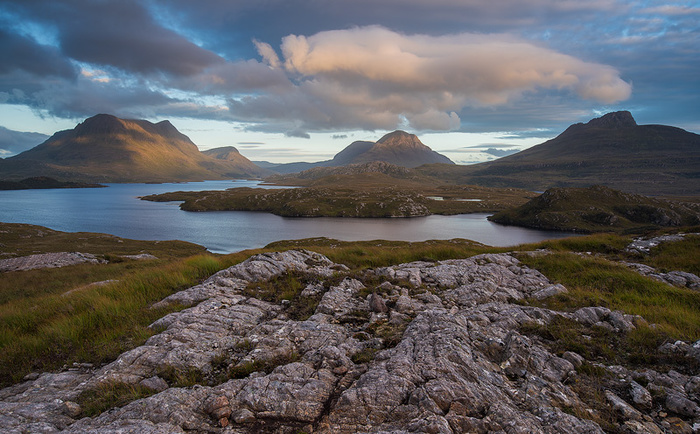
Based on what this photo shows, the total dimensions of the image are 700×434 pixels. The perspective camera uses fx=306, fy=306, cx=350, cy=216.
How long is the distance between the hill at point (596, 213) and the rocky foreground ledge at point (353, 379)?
7044 inches

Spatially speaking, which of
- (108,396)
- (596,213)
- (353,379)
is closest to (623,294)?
(353,379)

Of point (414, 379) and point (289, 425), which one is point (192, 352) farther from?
point (414, 379)

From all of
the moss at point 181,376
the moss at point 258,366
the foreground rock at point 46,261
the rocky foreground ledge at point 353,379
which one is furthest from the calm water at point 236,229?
the moss at point 258,366

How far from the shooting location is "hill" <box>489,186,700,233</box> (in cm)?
15688

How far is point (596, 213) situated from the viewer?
166 meters

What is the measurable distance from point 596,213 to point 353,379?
206299 mm

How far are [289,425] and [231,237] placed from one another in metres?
124

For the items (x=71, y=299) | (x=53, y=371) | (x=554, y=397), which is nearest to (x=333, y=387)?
(x=554, y=397)

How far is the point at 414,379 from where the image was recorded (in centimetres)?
783

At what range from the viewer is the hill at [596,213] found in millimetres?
156875

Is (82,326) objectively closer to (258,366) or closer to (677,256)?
(258,366)

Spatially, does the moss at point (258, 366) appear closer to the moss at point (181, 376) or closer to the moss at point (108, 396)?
the moss at point (181, 376)

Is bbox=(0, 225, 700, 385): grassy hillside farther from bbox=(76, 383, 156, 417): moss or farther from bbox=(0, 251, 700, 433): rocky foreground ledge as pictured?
bbox=(76, 383, 156, 417): moss

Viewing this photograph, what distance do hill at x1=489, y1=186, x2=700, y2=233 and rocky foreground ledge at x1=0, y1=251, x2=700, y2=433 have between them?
179m
